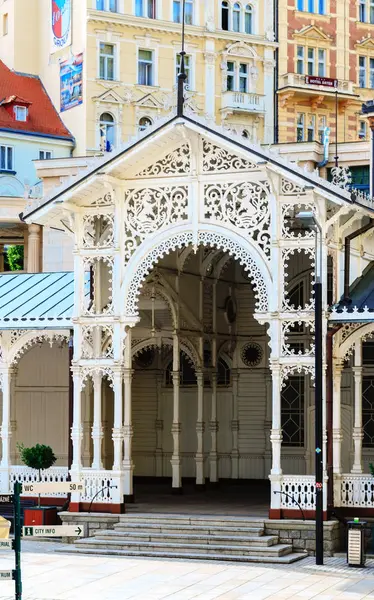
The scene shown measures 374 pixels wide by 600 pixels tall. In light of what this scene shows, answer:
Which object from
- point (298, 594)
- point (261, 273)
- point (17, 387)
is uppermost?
point (261, 273)

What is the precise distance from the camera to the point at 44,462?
A: 29.0 metres

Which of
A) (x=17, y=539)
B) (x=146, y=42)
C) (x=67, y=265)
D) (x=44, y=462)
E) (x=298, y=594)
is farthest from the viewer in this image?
(x=146, y=42)

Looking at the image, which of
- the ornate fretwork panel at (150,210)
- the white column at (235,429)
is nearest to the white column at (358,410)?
the ornate fretwork panel at (150,210)

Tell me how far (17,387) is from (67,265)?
12.6 m

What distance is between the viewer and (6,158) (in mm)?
60281

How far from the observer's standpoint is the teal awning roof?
95.6ft

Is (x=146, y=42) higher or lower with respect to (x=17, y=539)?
higher

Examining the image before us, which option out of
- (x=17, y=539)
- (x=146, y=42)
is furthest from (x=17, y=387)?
(x=146, y=42)

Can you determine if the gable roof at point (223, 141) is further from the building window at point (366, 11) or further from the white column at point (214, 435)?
the building window at point (366, 11)

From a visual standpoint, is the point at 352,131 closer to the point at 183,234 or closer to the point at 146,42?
the point at 146,42

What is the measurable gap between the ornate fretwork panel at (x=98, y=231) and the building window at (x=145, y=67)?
36.3m

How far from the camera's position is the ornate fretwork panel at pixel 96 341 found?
28.0 m

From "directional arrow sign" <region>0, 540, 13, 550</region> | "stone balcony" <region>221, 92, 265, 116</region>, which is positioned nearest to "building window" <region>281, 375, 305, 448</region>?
"directional arrow sign" <region>0, 540, 13, 550</region>

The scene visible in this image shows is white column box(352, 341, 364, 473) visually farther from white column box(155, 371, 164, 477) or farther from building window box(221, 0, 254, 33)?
building window box(221, 0, 254, 33)
